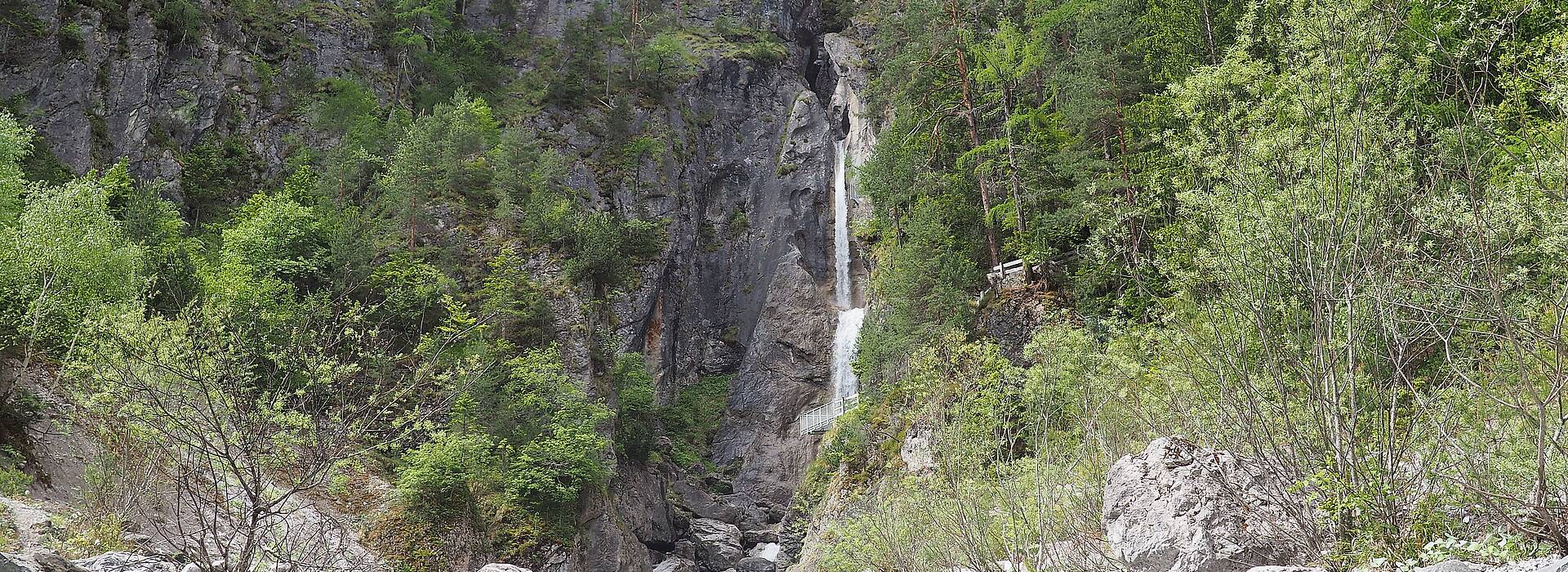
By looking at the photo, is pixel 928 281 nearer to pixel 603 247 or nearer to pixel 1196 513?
pixel 603 247

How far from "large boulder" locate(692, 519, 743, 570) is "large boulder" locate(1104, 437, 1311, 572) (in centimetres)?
2244

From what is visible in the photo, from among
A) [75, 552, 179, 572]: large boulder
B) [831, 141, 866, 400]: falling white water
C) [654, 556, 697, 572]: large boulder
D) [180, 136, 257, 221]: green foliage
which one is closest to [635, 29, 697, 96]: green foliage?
[831, 141, 866, 400]: falling white water

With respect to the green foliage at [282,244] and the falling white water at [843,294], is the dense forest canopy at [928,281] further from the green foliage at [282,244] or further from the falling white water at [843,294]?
the falling white water at [843,294]

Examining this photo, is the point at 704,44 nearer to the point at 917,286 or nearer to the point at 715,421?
the point at 715,421

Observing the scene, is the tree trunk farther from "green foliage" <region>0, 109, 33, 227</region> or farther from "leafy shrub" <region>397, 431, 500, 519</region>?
"green foliage" <region>0, 109, 33, 227</region>

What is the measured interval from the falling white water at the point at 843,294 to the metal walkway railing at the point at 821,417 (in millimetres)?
548

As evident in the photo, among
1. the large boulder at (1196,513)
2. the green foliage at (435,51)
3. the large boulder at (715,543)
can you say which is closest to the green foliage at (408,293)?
the large boulder at (715,543)

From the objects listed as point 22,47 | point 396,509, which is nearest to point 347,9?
point 22,47

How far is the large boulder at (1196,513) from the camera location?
28.6 ft

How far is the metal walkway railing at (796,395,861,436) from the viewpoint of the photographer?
3531 cm

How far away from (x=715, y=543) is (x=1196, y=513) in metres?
24.2

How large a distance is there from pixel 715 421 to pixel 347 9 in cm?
2504

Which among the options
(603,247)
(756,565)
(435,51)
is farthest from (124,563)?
(435,51)

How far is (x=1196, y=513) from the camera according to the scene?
9203 millimetres
